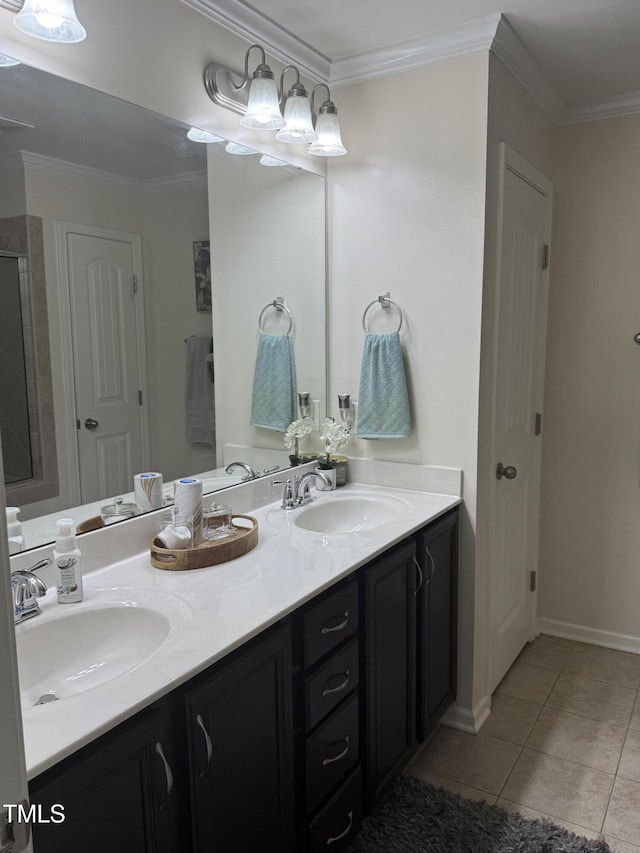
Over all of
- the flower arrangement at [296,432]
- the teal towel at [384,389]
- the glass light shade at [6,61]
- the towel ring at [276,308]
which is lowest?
the flower arrangement at [296,432]

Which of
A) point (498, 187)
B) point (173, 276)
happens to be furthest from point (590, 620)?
point (173, 276)

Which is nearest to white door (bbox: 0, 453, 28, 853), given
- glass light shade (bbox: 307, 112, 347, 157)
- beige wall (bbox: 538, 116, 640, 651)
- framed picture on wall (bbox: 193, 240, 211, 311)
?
framed picture on wall (bbox: 193, 240, 211, 311)

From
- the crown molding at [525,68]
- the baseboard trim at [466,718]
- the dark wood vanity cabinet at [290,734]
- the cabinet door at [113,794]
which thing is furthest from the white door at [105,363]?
the baseboard trim at [466,718]

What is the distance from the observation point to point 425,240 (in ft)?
7.71

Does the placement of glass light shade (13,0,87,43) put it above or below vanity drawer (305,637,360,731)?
above

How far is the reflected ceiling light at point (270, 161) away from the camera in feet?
7.47

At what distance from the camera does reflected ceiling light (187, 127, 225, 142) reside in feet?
6.34

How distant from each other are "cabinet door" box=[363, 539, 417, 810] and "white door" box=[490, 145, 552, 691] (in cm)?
65

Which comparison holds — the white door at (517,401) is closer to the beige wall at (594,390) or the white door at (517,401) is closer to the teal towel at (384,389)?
the beige wall at (594,390)

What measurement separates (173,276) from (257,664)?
1145mm

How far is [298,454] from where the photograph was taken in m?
2.53

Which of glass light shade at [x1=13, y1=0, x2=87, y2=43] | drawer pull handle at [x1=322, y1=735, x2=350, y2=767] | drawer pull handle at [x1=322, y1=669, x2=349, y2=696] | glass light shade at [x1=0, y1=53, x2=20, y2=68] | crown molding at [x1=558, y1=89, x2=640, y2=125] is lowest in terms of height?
drawer pull handle at [x1=322, y1=735, x2=350, y2=767]

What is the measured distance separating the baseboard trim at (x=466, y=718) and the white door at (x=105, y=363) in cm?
155

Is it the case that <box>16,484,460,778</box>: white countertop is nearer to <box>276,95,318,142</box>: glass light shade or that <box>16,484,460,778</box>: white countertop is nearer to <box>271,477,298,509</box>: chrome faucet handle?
<box>271,477,298,509</box>: chrome faucet handle
